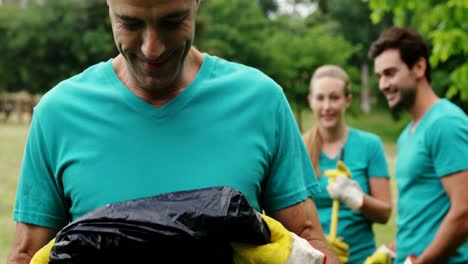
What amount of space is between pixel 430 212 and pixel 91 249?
9.80 feet

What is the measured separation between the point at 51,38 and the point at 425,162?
44075 millimetres

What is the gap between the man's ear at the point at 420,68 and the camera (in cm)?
477

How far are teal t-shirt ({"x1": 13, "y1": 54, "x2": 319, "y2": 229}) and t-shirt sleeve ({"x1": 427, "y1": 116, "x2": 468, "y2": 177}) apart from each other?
215 centimetres

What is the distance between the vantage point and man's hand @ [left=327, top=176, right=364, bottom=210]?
189 inches

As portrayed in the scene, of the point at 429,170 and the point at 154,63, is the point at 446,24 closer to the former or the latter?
the point at 429,170

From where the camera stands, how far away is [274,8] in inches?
2781

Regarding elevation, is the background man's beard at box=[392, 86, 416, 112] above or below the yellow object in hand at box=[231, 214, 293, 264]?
above

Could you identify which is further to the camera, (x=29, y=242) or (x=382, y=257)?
(x=382, y=257)

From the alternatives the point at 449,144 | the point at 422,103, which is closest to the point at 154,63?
the point at 449,144

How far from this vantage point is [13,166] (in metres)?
23.2

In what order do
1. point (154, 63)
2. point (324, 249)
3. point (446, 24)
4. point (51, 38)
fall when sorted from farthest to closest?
1. point (51, 38)
2. point (446, 24)
3. point (324, 249)
4. point (154, 63)

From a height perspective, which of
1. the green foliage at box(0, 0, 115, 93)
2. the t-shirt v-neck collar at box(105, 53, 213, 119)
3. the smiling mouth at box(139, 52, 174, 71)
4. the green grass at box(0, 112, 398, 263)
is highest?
the smiling mouth at box(139, 52, 174, 71)

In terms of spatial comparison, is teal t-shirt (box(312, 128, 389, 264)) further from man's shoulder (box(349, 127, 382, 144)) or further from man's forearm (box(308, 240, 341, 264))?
man's forearm (box(308, 240, 341, 264))

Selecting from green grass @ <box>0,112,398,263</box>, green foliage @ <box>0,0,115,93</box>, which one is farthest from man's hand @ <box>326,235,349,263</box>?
green foliage @ <box>0,0,115,93</box>
